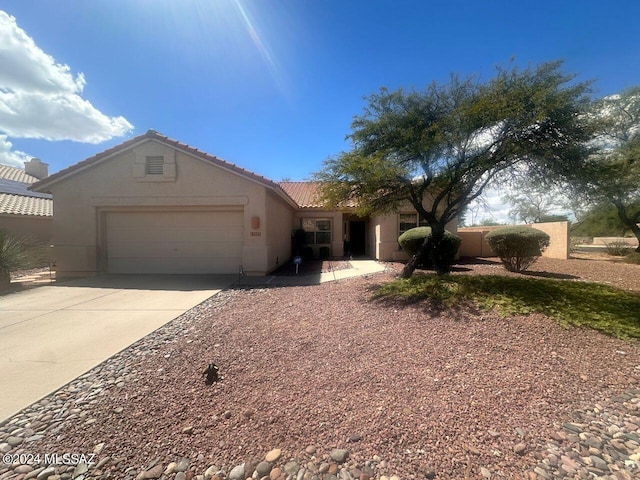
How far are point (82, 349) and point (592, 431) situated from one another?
6.49 meters

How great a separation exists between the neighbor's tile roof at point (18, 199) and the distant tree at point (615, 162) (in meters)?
21.6

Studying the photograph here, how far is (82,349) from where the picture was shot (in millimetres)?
4270

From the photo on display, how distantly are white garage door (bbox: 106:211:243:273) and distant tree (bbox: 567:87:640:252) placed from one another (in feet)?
34.8

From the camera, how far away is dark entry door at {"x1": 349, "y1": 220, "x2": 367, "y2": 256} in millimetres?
18312

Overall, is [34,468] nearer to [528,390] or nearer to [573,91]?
[528,390]

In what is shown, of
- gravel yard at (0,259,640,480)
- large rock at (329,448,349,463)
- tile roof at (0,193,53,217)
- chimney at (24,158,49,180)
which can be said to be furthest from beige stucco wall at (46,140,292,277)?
chimney at (24,158,49,180)

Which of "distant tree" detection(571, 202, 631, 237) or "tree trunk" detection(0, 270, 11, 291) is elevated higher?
"distant tree" detection(571, 202, 631, 237)

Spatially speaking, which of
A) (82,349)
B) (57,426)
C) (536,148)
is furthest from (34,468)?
(536,148)

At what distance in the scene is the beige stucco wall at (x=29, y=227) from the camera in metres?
13.7

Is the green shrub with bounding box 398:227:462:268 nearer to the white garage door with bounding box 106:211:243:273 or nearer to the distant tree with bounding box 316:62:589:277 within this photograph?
the distant tree with bounding box 316:62:589:277

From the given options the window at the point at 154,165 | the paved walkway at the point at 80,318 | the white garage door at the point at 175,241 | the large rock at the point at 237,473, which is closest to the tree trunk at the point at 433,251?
the paved walkway at the point at 80,318

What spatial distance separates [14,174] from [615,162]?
111 ft

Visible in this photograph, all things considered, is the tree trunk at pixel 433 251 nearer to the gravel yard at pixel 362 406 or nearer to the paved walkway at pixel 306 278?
the paved walkway at pixel 306 278

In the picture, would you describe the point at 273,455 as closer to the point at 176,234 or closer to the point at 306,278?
the point at 306,278
